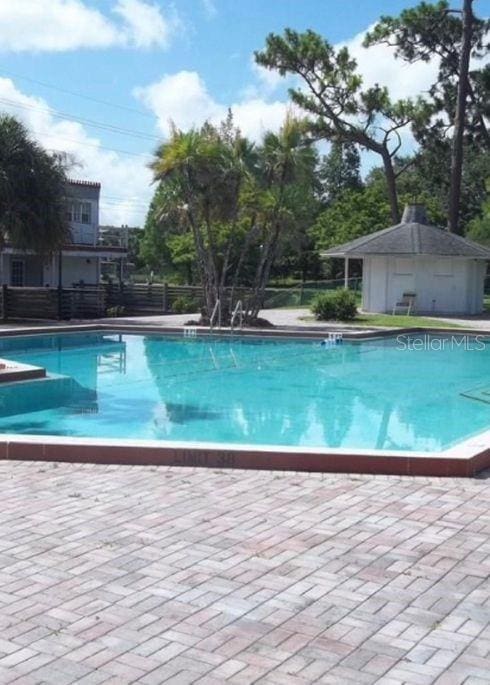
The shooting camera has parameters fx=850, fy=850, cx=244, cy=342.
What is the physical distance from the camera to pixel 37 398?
12227 millimetres

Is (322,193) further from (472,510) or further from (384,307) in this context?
(472,510)

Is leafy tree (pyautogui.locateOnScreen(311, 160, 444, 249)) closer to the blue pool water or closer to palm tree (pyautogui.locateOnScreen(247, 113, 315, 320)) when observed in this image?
palm tree (pyautogui.locateOnScreen(247, 113, 315, 320))

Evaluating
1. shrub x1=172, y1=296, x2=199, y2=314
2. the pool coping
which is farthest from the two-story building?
the pool coping

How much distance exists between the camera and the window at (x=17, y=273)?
36625 mm

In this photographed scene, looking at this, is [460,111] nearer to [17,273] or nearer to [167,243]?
[167,243]

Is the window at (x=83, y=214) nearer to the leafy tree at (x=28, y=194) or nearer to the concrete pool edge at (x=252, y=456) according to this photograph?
the leafy tree at (x=28, y=194)

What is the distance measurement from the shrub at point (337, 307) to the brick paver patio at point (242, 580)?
20448mm

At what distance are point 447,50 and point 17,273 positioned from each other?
21714mm

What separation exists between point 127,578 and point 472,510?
102 inches

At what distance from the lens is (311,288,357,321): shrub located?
26969 mm

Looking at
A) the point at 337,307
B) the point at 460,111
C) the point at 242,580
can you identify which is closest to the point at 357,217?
the point at 460,111

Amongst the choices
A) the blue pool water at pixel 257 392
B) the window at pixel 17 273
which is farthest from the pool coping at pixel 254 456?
the window at pixel 17 273

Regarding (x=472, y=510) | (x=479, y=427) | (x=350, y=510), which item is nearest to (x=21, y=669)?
(x=350, y=510)

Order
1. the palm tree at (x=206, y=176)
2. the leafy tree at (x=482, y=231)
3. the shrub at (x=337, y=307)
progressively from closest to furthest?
the palm tree at (x=206, y=176), the shrub at (x=337, y=307), the leafy tree at (x=482, y=231)
